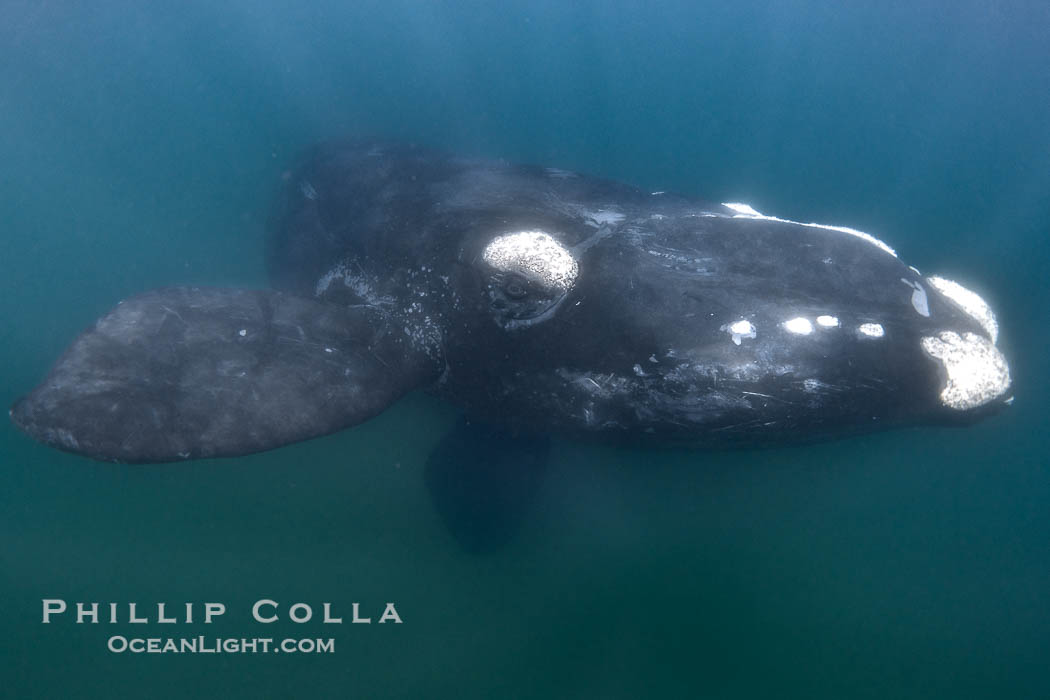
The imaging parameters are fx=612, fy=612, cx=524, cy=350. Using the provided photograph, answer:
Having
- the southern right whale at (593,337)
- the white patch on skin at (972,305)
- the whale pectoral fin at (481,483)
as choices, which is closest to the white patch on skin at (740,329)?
the southern right whale at (593,337)

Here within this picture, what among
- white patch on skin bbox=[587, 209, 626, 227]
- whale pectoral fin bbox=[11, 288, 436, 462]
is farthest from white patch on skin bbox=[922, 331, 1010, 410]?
whale pectoral fin bbox=[11, 288, 436, 462]

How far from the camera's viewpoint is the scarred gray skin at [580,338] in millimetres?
7059

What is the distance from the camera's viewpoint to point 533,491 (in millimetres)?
10055

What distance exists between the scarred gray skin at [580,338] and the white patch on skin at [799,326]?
0.19 ft

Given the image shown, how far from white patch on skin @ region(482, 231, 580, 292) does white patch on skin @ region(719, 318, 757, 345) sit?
2.01 metres

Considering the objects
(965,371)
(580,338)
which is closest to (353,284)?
(580,338)

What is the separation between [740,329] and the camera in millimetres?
7527

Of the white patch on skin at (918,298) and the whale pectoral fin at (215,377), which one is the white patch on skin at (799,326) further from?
the whale pectoral fin at (215,377)

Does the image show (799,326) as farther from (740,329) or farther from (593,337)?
(593,337)

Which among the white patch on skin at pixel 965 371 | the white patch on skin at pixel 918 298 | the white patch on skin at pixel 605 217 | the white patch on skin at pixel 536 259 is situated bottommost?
the white patch on skin at pixel 965 371

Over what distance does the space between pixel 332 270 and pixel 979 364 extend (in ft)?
29.3

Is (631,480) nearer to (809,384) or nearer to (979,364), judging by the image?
(809,384)

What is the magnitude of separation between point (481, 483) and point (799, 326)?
5.38 meters

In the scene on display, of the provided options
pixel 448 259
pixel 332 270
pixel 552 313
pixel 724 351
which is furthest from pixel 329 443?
pixel 724 351
